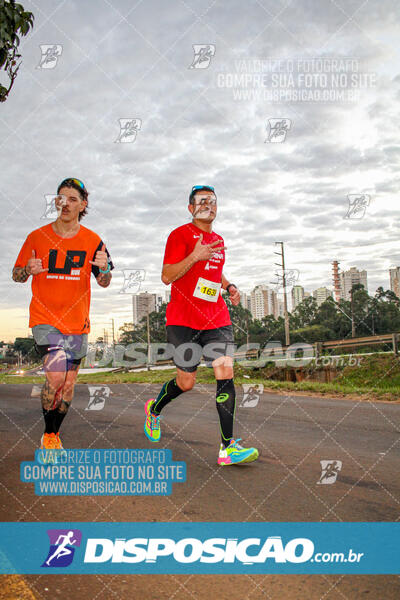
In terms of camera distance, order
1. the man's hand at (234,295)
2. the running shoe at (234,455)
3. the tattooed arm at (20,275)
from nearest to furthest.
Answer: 1. the tattooed arm at (20,275)
2. the running shoe at (234,455)
3. the man's hand at (234,295)

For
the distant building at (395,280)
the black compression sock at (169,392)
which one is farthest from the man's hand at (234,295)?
the distant building at (395,280)

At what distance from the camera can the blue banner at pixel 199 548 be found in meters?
2.38

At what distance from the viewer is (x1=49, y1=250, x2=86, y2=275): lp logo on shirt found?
3.62 meters

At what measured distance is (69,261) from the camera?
12.0 ft

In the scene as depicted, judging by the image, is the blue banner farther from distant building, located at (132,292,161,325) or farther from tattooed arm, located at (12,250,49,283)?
distant building, located at (132,292,161,325)

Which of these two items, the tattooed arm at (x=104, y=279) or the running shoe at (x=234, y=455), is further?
the running shoe at (x=234, y=455)

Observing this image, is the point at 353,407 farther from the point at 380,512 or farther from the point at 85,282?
the point at 85,282

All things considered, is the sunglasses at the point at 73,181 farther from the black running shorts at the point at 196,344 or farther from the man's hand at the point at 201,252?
the black running shorts at the point at 196,344

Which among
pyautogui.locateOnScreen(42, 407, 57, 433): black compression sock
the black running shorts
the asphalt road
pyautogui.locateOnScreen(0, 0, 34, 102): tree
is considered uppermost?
pyautogui.locateOnScreen(0, 0, 34, 102): tree

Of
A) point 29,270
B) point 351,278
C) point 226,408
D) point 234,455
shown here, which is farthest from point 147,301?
point 351,278

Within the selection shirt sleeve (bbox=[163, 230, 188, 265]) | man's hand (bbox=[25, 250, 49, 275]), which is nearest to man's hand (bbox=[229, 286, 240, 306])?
shirt sleeve (bbox=[163, 230, 188, 265])

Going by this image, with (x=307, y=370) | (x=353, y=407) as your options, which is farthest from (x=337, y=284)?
(x=353, y=407)

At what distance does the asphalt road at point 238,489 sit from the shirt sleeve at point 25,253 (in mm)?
1664

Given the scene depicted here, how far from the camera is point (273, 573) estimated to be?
7.67ft
